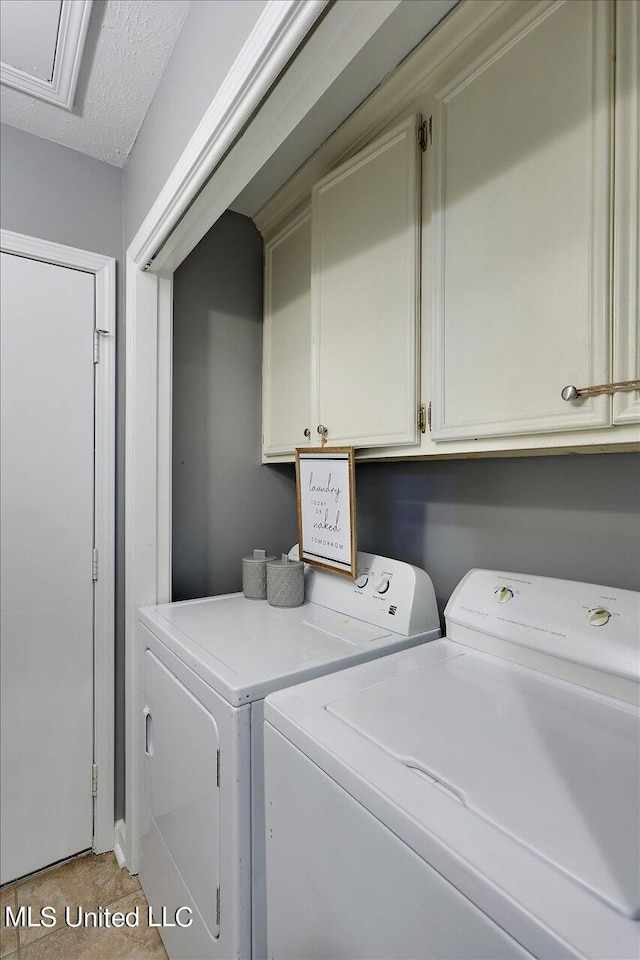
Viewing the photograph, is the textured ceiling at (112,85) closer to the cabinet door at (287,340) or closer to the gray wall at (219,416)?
the gray wall at (219,416)

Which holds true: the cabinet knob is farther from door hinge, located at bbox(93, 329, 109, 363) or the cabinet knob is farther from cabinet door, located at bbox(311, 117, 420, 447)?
door hinge, located at bbox(93, 329, 109, 363)

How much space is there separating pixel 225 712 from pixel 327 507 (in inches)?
29.5

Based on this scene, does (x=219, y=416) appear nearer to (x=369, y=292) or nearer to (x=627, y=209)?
(x=369, y=292)

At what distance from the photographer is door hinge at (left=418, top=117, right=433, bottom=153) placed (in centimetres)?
124

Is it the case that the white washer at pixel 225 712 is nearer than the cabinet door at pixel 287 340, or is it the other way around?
the white washer at pixel 225 712

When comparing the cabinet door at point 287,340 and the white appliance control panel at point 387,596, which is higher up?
the cabinet door at point 287,340

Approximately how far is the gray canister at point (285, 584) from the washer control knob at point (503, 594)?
2.37 feet

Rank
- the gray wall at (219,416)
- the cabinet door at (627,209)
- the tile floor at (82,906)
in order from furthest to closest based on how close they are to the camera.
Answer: the gray wall at (219,416), the tile floor at (82,906), the cabinet door at (627,209)

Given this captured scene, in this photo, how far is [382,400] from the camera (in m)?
1.39

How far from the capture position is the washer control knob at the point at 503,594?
1.18 meters

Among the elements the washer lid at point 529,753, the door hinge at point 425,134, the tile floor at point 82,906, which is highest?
the door hinge at point 425,134

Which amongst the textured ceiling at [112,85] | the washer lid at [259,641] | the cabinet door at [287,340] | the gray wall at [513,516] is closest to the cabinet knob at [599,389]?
the gray wall at [513,516]

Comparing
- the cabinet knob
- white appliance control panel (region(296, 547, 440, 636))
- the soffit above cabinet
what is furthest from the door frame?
the cabinet knob

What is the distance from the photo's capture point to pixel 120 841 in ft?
5.88
